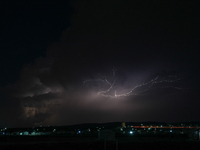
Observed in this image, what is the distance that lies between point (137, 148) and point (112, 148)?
4299 millimetres

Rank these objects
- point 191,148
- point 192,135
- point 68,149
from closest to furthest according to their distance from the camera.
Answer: point 68,149
point 191,148
point 192,135

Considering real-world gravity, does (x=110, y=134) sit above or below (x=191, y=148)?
above

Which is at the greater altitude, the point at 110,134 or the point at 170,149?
the point at 110,134

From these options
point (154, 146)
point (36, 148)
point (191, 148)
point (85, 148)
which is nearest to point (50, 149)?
point (36, 148)

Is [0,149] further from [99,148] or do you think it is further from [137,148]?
[137,148]

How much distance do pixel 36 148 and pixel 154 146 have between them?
21.2 meters

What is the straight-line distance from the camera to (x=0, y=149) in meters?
39.4

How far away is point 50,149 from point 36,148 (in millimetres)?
2964

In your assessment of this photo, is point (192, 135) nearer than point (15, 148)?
No

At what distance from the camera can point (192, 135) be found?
61.8 meters

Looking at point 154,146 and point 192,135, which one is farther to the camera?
point 192,135

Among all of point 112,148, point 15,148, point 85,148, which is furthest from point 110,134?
point 15,148

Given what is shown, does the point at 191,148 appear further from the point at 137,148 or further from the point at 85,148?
the point at 85,148

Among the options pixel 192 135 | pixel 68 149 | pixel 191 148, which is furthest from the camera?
pixel 192 135
